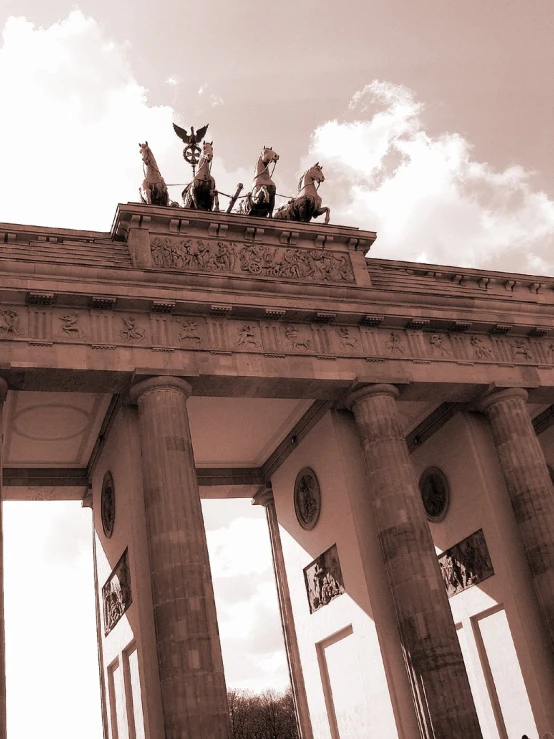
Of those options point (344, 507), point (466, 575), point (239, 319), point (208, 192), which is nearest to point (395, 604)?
point (344, 507)

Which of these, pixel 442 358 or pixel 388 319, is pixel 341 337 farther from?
pixel 442 358

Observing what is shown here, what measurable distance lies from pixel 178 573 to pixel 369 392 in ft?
23.7

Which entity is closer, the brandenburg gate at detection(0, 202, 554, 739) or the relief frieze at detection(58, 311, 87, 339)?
the brandenburg gate at detection(0, 202, 554, 739)

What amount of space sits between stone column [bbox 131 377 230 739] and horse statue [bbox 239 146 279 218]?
24.1 ft

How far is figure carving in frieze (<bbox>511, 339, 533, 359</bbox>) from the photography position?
22.8m

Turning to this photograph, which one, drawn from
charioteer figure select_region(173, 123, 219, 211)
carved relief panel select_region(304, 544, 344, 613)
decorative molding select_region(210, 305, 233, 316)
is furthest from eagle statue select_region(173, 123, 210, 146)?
carved relief panel select_region(304, 544, 344, 613)

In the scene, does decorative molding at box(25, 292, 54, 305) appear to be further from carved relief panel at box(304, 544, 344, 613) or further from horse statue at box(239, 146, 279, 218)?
carved relief panel at box(304, 544, 344, 613)

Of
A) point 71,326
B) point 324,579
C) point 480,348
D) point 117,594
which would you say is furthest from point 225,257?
point 324,579

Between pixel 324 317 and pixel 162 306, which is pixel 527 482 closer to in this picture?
pixel 324 317

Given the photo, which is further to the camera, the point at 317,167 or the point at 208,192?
the point at 317,167

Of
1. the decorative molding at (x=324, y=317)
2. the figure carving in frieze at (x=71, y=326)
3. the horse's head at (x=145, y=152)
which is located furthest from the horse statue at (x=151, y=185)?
the decorative molding at (x=324, y=317)

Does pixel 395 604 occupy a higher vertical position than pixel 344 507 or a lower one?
lower

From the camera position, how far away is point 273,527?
25922 millimetres

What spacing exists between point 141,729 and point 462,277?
16.3 metres
